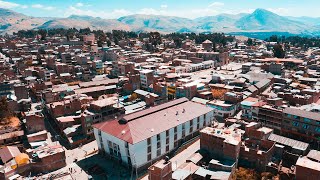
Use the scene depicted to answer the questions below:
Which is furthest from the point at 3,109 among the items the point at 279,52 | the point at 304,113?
the point at 279,52

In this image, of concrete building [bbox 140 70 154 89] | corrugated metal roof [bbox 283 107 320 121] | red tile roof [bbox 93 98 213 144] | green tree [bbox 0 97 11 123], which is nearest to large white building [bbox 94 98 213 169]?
red tile roof [bbox 93 98 213 144]

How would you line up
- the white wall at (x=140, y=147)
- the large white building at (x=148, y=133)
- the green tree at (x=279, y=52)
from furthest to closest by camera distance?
the green tree at (x=279, y=52), the large white building at (x=148, y=133), the white wall at (x=140, y=147)

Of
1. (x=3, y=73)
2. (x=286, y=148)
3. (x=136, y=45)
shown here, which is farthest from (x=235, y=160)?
(x=136, y=45)

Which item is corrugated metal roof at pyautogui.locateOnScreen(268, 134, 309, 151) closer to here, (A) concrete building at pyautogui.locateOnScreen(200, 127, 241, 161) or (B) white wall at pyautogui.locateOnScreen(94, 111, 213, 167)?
(A) concrete building at pyautogui.locateOnScreen(200, 127, 241, 161)

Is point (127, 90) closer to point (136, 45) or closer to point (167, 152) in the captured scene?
point (167, 152)

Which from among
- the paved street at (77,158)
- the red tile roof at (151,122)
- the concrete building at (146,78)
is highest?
the concrete building at (146,78)

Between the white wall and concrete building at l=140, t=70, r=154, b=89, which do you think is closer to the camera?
the white wall

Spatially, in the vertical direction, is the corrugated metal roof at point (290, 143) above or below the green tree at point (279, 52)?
below

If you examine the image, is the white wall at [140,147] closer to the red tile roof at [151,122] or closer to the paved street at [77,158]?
the red tile roof at [151,122]

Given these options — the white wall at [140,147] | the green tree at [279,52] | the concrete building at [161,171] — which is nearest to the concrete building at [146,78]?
the white wall at [140,147]
